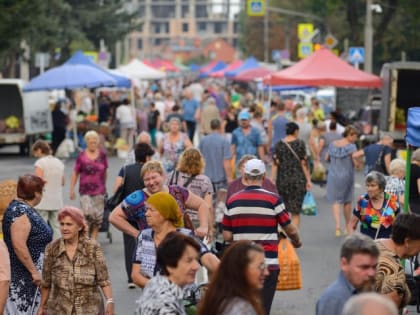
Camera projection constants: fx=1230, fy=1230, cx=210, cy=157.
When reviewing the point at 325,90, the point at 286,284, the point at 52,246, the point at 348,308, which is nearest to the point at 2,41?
the point at 325,90

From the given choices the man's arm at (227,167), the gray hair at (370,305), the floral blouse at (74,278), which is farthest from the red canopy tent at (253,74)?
the gray hair at (370,305)

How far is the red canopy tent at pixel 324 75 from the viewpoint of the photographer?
25.7 meters

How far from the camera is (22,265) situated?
8469mm

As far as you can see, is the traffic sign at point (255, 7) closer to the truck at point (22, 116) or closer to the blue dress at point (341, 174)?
the truck at point (22, 116)

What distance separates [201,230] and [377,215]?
8.81ft

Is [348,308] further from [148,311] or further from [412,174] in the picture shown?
[412,174]

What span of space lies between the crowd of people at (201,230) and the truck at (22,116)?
14.6 metres

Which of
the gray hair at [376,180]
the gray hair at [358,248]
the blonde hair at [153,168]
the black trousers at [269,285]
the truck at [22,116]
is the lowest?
the truck at [22,116]

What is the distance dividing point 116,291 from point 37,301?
398cm

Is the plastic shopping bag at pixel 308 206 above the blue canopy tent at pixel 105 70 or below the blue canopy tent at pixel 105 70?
below

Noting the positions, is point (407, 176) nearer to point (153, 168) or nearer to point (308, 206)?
point (153, 168)

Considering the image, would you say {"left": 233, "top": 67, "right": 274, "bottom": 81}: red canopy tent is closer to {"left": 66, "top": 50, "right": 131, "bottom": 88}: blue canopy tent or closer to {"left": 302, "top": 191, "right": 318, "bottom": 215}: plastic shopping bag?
{"left": 66, "top": 50, "right": 131, "bottom": 88}: blue canopy tent

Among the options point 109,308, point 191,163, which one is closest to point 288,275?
point 191,163

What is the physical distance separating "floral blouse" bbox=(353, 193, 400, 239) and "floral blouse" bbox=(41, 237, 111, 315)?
13.4 feet
